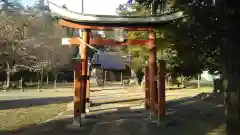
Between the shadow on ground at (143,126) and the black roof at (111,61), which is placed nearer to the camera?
the shadow on ground at (143,126)

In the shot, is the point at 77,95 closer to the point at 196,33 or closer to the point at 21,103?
the point at 196,33

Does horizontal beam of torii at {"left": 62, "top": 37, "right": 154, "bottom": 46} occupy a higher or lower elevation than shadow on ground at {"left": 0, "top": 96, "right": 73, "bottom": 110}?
higher

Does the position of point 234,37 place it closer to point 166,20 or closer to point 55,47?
point 166,20

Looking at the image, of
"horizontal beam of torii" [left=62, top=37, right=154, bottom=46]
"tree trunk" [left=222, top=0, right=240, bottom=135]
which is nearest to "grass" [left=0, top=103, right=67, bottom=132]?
"horizontal beam of torii" [left=62, top=37, right=154, bottom=46]

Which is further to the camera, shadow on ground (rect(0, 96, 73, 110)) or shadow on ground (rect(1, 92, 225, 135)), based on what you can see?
shadow on ground (rect(0, 96, 73, 110))

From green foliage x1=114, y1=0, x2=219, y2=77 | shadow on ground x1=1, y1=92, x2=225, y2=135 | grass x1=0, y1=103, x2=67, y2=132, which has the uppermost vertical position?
green foliage x1=114, y1=0, x2=219, y2=77

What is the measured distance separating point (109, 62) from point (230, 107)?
167 ft

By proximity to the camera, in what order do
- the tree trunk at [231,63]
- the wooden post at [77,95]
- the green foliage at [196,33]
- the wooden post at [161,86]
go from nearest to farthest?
the tree trunk at [231,63] → the green foliage at [196,33] → the wooden post at [77,95] → the wooden post at [161,86]

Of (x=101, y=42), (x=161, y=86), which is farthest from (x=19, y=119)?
(x=161, y=86)

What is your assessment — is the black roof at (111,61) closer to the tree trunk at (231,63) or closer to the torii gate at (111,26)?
the torii gate at (111,26)

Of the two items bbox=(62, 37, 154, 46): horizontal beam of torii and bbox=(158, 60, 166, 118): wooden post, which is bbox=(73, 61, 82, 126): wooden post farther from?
bbox=(158, 60, 166, 118): wooden post

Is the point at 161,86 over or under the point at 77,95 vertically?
over

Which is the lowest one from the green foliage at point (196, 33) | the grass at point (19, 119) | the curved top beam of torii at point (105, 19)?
the grass at point (19, 119)

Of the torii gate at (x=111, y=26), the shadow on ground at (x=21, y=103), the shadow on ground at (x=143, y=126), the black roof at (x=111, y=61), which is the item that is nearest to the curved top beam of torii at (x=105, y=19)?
the torii gate at (x=111, y=26)
